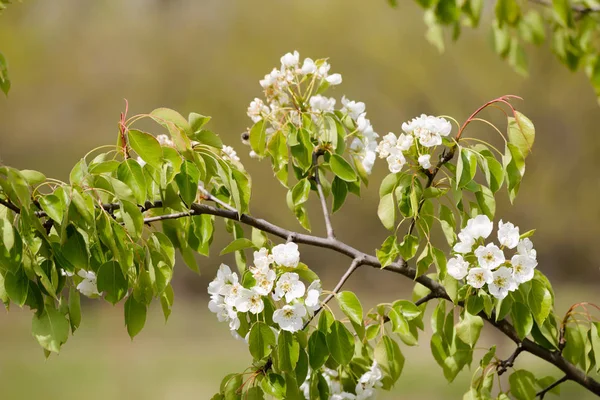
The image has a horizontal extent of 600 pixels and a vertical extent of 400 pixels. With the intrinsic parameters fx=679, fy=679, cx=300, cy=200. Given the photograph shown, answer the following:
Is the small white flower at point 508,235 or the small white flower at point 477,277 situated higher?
the small white flower at point 508,235

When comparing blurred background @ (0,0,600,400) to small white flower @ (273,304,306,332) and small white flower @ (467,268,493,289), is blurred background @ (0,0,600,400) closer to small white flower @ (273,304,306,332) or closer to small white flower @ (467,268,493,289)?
small white flower @ (467,268,493,289)

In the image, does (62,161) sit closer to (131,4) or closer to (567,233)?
(131,4)

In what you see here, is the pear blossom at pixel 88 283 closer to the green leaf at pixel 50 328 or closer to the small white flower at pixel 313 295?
the green leaf at pixel 50 328

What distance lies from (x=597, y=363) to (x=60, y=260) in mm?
792

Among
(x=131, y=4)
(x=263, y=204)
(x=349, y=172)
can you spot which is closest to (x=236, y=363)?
(x=263, y=204)

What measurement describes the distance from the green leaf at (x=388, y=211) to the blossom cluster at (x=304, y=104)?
0.22m

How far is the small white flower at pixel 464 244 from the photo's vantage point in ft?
3.03

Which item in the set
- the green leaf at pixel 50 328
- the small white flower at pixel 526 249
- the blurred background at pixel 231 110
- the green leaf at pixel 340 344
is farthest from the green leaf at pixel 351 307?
the blurred background at pixel 231 110

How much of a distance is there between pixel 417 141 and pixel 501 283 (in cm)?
23

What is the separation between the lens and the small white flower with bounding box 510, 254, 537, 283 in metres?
0.91

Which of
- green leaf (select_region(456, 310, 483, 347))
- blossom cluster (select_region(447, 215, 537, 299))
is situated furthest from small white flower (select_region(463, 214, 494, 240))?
green leaf (select_region(456, 310, 483, 347))

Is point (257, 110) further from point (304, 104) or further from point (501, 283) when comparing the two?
point (501, 283)

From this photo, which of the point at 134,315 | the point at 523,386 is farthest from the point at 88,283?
the point at 523,386

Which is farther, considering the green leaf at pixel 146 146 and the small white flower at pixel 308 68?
the small white flower at pixel 308 68
